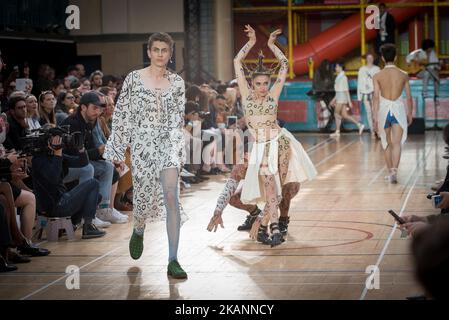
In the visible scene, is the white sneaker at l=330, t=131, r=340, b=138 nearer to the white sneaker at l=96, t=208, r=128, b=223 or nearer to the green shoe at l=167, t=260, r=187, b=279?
the white sneaker at l=96, t=208, r=128, b=223

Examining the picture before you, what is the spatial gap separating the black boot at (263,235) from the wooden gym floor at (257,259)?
10 centimetres

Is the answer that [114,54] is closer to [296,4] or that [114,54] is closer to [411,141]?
[296,4]

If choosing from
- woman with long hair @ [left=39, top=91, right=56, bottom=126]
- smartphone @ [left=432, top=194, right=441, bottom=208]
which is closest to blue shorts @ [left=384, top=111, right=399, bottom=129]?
woman with long hair @ [left=39, top=91, right=56, bottom=126]

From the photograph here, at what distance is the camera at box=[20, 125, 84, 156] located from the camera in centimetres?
770

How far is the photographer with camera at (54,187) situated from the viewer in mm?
7793

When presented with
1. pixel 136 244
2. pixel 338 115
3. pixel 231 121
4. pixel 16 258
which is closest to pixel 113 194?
pixel 16 258

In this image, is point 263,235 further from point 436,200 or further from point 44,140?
point 436,200

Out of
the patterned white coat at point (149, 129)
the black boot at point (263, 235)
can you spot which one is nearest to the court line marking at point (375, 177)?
the black boot at point (263, 235)

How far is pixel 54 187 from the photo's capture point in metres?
7.86

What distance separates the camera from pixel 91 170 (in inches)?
340

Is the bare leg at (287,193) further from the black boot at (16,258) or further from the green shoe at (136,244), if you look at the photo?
the black boot at (16,258)

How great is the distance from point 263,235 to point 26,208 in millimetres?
1868

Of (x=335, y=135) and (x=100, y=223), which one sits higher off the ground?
(x=335, y=135)

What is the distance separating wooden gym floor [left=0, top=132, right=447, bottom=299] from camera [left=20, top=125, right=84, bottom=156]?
2.60 ft
